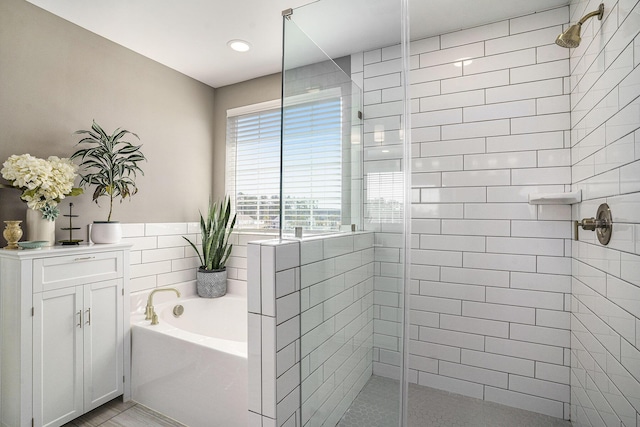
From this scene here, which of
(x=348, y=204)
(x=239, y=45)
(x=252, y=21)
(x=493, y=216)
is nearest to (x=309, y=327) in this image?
(x=348, y=204)

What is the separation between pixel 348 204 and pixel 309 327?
554mm

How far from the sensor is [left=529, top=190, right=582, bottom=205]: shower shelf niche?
5.25ft

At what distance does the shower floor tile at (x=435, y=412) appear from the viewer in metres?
1.23

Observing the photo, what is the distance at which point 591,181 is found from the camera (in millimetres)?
1420

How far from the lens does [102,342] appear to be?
1879mm

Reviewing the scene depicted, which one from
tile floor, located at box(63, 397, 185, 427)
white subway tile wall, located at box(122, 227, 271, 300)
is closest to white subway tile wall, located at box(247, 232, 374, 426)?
tile floor, located at box(63, 397, 185, 427)

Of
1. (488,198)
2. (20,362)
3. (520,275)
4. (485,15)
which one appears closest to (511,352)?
(520,275)

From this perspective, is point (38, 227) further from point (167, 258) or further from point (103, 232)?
point (167, 258)

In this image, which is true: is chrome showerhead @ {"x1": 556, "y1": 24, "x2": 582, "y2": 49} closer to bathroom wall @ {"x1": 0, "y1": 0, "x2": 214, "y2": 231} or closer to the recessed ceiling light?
the recessed ceiling light

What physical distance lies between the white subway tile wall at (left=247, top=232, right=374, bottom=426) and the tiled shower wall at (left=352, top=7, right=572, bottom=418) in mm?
1008

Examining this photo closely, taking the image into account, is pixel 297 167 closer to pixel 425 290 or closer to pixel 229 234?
pixel 425 290

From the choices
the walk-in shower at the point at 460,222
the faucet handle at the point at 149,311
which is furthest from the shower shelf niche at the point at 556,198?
the faucet handle at the point at 149,311

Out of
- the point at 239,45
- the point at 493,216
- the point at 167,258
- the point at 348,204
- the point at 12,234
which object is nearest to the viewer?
the point at 348,204

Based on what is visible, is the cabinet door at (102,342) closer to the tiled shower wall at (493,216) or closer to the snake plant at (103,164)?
the snake plant at (103,164)
